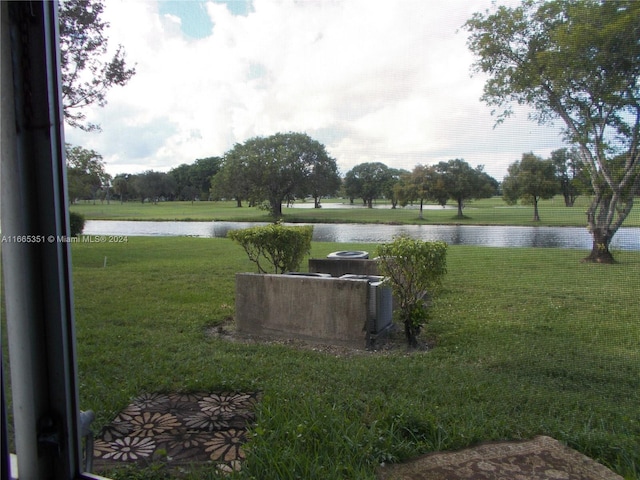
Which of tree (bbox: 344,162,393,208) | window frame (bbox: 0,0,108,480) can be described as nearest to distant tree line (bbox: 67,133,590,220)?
tree (bbox: 344,162,393,208)

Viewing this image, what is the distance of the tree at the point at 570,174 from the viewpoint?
108 cm

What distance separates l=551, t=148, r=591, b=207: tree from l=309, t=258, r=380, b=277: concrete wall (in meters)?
1.91

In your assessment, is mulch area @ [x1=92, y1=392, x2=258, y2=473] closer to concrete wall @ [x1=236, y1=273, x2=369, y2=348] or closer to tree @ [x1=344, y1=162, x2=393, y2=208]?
tree @ [x1=344, y1=162, x2=393, y2=208]

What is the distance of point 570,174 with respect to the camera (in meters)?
1.10

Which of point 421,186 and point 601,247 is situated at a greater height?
point 421,186

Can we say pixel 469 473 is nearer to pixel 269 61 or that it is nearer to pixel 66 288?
pixel 66 288

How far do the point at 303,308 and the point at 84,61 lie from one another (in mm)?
1725

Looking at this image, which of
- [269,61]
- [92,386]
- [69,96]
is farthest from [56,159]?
[92,386]

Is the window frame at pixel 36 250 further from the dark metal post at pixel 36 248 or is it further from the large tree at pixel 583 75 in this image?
the large tree at pixel 583 75

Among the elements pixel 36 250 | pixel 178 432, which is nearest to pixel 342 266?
pixel 178 432

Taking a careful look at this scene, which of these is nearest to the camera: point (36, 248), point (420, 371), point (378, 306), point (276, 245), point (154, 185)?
point (36, 248)

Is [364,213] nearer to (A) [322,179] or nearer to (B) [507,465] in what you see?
(A) [322,179]

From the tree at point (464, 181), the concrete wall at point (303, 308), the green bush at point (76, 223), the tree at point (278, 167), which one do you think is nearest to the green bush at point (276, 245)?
the concrete wall at point (303, 308)

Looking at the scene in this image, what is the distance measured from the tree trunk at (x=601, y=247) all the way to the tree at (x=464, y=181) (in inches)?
11.1
